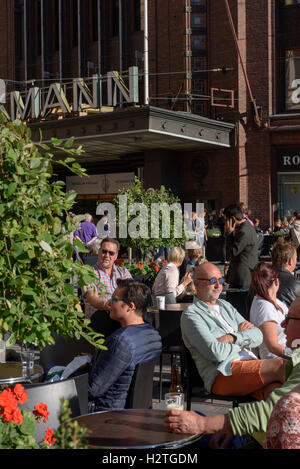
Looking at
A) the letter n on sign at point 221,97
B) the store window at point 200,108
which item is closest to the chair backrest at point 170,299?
the letter n on sign at point 221,97

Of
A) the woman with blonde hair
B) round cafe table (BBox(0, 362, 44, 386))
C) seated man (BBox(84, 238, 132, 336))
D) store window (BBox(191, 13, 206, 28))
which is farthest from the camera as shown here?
store window (BBox(191, 13, 206, 28))

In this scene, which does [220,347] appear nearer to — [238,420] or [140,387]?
[140,387]

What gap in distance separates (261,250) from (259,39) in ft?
27.2

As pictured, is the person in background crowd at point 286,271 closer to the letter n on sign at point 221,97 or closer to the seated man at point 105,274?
the seated man at point 105,274

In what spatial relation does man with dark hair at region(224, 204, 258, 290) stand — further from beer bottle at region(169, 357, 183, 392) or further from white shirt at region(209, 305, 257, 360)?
beer bottle at region(169, 357, 183, 392)

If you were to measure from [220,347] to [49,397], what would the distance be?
177 cm

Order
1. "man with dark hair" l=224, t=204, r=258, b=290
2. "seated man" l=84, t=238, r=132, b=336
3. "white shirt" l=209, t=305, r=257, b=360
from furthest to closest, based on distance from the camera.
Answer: "man with dark hair" l=224, t=204, r=258, b=290, "seated man" l=84, t=238, r=132, b=336, "white shirt" l=209, t=305, r=257, b=360

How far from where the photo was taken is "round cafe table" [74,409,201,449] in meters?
2.81

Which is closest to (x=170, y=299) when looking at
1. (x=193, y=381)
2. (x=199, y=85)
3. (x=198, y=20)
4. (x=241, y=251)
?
(x=241, y=251)

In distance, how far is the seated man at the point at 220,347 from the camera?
14.2 ft

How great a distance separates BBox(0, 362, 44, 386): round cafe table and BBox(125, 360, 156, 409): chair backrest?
678 millimetres

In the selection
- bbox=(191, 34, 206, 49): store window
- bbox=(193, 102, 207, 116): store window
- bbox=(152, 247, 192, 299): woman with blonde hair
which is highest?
bbox=(191, 34, 206, 49): store window

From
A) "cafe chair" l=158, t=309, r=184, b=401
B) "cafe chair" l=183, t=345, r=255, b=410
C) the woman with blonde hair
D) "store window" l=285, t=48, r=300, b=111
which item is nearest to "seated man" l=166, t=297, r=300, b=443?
"cafe chair" l=183, t=345, r=255, b=410

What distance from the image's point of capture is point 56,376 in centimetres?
443
